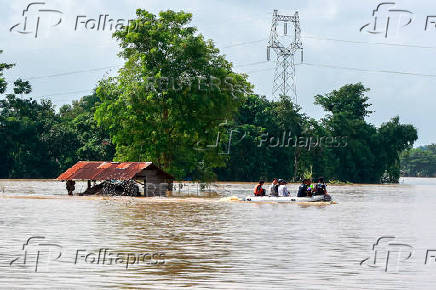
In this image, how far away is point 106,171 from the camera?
2283 inches

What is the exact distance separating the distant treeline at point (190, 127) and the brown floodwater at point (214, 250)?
26671 mm

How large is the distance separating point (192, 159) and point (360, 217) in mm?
30844

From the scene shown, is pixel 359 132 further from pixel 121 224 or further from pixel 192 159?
pixel 121 224

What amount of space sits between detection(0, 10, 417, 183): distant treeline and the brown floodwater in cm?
2667

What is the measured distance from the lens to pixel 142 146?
67.9 m

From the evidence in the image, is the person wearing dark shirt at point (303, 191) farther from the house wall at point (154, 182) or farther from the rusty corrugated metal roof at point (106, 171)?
the house wall at point (154, 182)

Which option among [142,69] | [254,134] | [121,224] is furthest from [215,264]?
[254,134]

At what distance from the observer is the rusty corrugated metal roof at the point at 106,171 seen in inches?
2240
